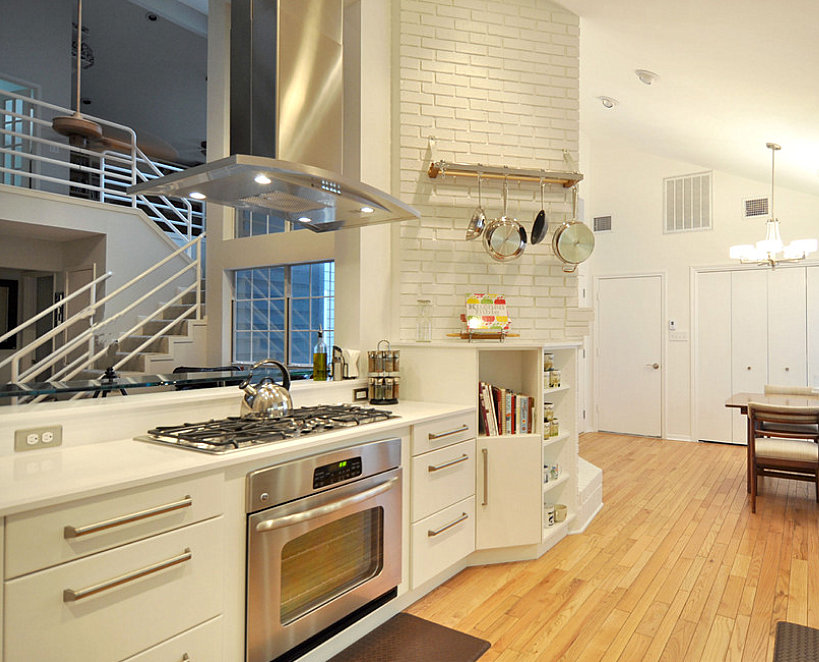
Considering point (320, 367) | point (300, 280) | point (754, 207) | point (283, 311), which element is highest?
point (754, 207)

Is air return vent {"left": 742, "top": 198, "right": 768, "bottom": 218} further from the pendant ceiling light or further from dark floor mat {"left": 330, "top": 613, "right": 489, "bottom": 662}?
the pendant ceiling light

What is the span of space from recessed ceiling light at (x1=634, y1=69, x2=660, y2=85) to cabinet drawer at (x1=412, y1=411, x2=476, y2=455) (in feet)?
9.68

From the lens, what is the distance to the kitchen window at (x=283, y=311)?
4.77 m

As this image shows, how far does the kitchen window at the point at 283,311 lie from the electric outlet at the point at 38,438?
2.78 m

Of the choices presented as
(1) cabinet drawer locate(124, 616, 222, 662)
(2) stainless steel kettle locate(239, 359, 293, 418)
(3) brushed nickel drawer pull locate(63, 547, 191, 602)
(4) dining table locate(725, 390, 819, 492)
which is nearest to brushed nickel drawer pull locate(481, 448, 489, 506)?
(2) stainless steel kettle locate(239, 359, 293, 418)

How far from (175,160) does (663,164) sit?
781cm

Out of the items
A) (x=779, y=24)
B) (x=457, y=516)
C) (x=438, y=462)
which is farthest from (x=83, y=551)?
(x=779, y=24)

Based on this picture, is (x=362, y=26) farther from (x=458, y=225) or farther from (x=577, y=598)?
(x=577, y=598)

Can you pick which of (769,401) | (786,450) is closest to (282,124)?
(786,450)

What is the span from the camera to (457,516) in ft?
9.48

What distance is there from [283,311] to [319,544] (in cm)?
321

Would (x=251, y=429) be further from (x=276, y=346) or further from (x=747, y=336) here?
(x=747, y=336)

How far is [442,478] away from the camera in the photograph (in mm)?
2779

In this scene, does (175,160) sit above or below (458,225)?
above
